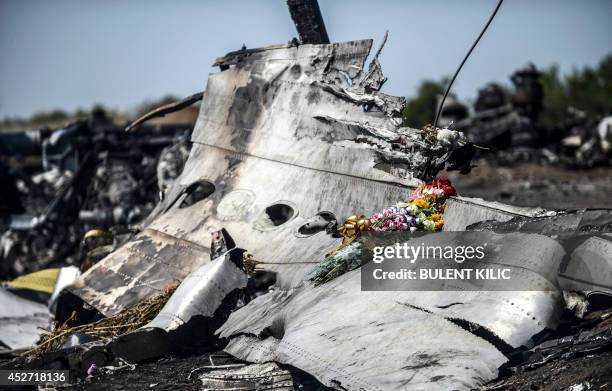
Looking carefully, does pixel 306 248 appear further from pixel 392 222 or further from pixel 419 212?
pixel 419 212

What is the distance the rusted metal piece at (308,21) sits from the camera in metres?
11.7

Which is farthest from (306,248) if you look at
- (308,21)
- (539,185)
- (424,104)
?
(424,104)

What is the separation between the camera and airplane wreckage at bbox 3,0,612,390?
5953mm

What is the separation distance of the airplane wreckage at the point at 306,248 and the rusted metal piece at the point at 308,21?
0.02m

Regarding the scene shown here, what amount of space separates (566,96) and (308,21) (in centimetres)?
4244

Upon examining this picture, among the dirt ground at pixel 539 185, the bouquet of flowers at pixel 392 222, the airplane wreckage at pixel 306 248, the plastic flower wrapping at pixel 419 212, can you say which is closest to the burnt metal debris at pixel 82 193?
the airplane wreckage at pixel 306 248

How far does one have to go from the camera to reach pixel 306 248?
9109mm

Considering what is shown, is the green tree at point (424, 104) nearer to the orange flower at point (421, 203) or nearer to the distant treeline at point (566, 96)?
the distant treeline at point (566, 96)

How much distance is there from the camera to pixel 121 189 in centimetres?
1792

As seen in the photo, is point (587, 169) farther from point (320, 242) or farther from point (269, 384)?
point (269, 384)

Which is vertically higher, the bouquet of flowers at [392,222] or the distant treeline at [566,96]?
the distant treeline at [566,96]

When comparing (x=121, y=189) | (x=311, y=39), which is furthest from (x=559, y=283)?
(x=121, y=189)

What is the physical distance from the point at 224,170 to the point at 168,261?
1730 mm

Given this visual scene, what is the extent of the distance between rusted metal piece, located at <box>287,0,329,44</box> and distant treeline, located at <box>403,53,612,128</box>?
31.9 metres
